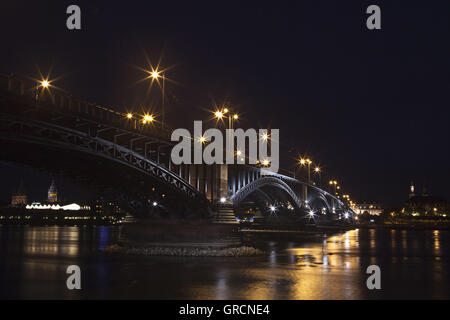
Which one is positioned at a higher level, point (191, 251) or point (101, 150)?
point (101, 150)

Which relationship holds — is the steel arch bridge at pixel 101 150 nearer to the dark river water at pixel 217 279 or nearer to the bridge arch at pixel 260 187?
the dark river water at pixel 217 279

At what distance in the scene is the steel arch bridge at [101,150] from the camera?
37625mm

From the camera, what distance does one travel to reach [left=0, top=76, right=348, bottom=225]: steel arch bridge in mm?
37625

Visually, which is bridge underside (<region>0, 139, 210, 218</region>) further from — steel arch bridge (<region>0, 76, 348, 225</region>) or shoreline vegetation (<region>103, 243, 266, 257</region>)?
shoreline vegetation (<region>103, 243, 266, 257</region>)

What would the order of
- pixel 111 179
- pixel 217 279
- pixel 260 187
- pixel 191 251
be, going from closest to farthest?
pixel 217 279 → pixel 191 251 → pixel 111 179 → pixel 260 187

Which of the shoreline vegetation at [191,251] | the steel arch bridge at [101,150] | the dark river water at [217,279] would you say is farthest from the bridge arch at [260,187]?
the dark river water at [217,279]

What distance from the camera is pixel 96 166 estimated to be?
47.8 m

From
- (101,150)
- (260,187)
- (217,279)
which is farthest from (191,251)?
(260,187)

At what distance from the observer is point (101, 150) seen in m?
46.3

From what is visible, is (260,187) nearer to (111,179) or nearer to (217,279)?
(111,179)

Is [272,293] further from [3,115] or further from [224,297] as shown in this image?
[3,115]

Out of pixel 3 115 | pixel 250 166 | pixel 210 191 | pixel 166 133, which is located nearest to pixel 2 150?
pixel 3 115

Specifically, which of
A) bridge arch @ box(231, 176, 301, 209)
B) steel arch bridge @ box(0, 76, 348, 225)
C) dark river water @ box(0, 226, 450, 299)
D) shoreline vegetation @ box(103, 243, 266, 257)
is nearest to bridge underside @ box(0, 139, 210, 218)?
steel arch bridge @ box(0, 76, 348, 225)

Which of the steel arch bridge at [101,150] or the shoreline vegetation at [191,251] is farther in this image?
the shoreline vegetation at [191,251]
